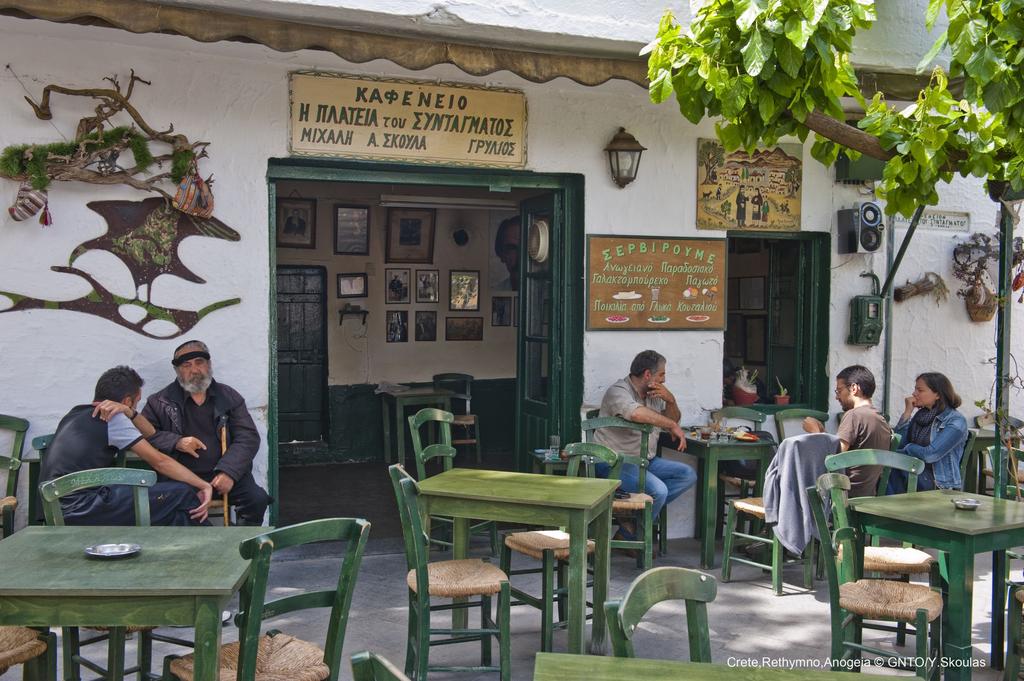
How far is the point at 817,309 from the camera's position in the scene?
816cm

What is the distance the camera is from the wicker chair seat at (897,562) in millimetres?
4953

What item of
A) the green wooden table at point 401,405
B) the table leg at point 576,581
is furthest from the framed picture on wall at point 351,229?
the table leg at point 576,581

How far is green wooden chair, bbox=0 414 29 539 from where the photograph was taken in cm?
577

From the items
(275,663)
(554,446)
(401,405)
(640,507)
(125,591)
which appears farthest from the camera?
(401,405)

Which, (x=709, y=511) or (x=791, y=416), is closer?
(x=709, y=511)

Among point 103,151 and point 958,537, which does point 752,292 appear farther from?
point 103,151

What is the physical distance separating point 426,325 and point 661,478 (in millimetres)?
4750

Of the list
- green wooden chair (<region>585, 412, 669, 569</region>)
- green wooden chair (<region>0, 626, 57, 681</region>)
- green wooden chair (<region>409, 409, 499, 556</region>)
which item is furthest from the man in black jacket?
green wooden chair (<region>0, 626, 57, 681</region>)

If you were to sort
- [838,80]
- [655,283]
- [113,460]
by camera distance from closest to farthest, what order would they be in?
1. [838,80]
2. [113,460]
3. [655,283]

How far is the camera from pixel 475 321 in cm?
1158

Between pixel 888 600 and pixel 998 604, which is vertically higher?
pixel 888 600

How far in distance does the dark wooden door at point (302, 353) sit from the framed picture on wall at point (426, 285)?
105cm

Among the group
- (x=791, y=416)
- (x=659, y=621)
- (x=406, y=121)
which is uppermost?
(x=406, y=121)

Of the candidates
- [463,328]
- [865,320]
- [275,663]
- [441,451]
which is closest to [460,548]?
[441,451]
